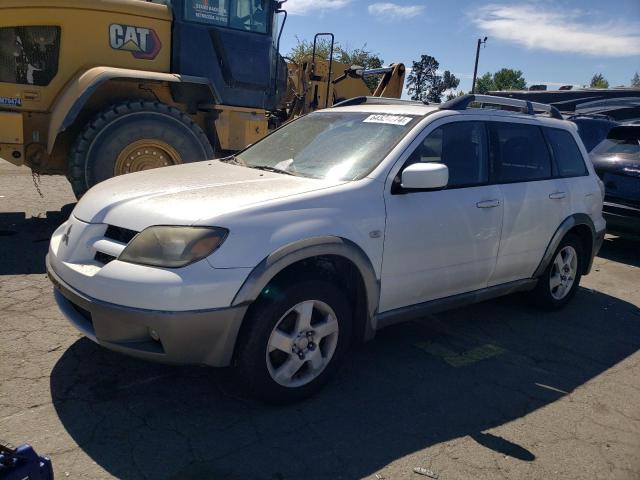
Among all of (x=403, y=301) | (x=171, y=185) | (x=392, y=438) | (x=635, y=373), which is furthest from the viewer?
(x=635, y=373)

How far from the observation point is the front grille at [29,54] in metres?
6.18

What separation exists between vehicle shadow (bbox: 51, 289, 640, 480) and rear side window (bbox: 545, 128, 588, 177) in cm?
154

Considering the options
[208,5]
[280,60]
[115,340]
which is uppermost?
[208,5]

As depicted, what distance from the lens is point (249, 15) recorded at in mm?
7207

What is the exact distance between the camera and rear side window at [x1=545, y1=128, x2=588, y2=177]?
193 inches

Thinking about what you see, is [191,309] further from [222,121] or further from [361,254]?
[222,121]

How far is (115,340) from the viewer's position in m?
2.83

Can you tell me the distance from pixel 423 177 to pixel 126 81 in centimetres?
438

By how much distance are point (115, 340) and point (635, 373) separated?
11.6 ft

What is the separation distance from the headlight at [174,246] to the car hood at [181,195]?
60 mm

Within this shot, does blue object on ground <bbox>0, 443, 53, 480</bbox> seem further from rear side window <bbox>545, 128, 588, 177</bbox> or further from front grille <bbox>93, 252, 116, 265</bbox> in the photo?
rear side window <bbox>545, 128, 588, 177</bbox>

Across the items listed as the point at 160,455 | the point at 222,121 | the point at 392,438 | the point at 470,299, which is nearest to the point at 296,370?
the point at 392,438

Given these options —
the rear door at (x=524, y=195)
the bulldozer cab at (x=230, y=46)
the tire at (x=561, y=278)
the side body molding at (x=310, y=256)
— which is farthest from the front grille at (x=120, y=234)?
the bulldozer cab at (x=230, y=46)

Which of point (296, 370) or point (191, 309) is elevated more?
point (191, 309)
